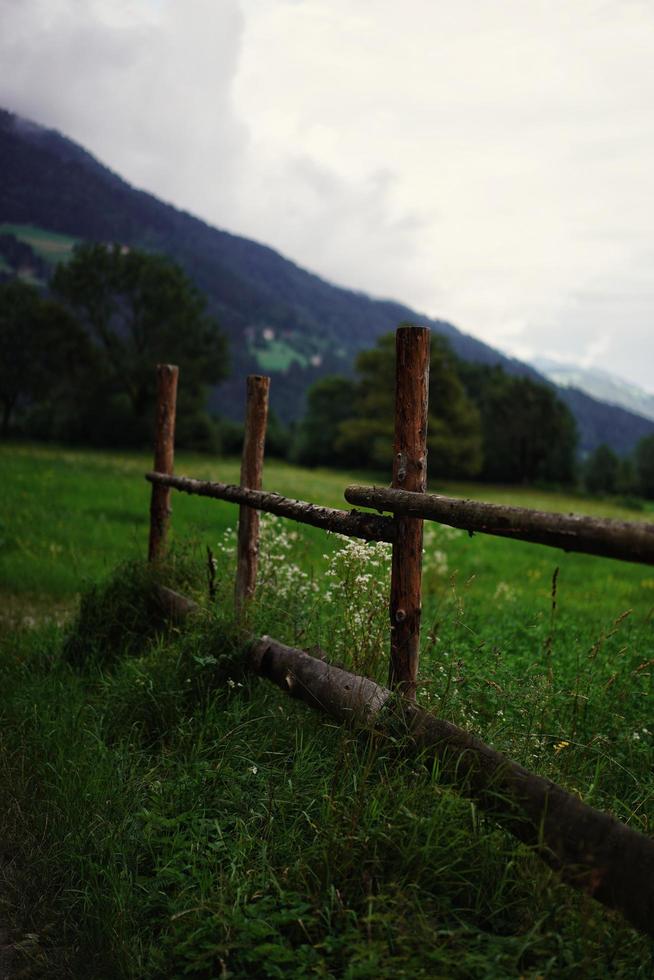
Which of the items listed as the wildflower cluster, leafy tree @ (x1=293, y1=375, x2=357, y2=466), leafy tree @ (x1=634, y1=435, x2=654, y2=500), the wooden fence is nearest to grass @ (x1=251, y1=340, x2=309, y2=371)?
leafy tree @ (x1=293, y1=375, x2=357, y2=466)

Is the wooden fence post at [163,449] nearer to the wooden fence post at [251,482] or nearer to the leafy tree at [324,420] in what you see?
the wooden fence post at [251,482]

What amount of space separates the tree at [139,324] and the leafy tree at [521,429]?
24657mm

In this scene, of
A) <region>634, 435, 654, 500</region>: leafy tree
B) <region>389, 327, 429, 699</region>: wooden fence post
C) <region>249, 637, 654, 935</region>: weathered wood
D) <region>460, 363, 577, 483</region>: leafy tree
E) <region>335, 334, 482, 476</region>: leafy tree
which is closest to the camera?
<region>249, 637, 654, 935</region>: weathered wood

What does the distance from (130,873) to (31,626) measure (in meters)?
4.28

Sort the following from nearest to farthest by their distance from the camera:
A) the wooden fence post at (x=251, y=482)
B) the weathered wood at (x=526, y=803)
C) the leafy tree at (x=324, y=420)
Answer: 1. the weathered wood at (x=526, y=803)
2. the wooden fence post at (x=251, y=482)
3. the leafy tree at (x=324, y=420)

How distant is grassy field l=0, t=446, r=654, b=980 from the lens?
2.61 m

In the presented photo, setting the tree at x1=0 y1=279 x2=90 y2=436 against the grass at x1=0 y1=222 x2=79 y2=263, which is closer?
the tree at x1=0 y1=279 x2=90 y2=436

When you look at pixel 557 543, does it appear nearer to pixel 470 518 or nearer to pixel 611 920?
pixel 470 518

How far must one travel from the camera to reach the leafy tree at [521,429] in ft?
209

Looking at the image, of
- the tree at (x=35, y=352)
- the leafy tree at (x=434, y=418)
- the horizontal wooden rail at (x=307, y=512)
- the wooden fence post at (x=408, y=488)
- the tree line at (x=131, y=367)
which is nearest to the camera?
the wooden fence post at (x=408, y=488)

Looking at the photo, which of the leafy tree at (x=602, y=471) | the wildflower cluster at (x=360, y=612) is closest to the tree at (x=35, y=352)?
the wildflower cluster at (x=360, y=612)

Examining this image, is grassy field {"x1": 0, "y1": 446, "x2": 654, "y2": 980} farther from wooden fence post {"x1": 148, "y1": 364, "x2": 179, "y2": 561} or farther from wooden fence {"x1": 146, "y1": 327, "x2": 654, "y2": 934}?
wooden fence post {"x1": 148, "y1": 364, "x2": 179, "y2": 561}

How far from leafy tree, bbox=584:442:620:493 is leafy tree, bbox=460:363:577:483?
13938 mm

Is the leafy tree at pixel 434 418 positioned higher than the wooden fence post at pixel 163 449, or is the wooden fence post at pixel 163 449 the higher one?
the leafy tree at pixel 434 418
